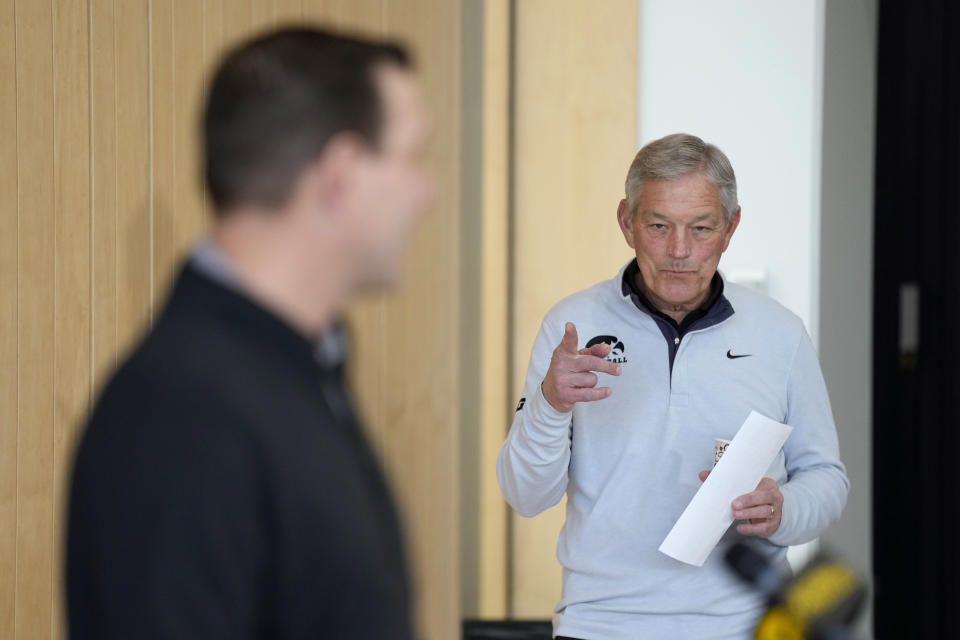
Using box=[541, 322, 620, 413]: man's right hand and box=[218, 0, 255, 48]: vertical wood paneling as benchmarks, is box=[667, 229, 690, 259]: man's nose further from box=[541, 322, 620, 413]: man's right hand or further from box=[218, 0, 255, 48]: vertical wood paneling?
box=[218, 0, 255, 48]: vertical wood paneling

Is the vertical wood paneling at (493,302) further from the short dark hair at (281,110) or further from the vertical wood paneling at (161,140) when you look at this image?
the short dark hair at (281,110)

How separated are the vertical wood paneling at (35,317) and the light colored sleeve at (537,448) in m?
1.54

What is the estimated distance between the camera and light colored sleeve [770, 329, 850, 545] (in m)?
2.02

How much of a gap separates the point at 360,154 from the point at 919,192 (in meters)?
3.02

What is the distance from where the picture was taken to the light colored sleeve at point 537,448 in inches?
79.5

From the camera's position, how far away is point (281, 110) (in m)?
0.95

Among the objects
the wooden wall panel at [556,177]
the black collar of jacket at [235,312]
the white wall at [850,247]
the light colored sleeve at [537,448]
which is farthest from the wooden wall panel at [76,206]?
the black collar of jacket at [235,312]

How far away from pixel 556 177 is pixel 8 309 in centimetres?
177

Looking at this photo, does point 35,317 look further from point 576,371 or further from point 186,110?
point 576,371

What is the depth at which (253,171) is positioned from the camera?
0.95m

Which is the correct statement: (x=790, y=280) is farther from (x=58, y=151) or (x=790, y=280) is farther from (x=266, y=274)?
(x=266, y=274)

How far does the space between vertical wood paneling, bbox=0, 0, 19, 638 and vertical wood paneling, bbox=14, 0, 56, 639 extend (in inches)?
0.7

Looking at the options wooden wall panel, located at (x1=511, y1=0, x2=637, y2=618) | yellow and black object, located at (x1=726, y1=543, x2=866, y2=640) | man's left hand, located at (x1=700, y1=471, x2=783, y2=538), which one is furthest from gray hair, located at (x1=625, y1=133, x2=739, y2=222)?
wooden wall panel, located at (x1=511, y1=0, x2=637, y2=618)

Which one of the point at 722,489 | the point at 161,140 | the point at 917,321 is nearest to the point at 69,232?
the point at 161,140
